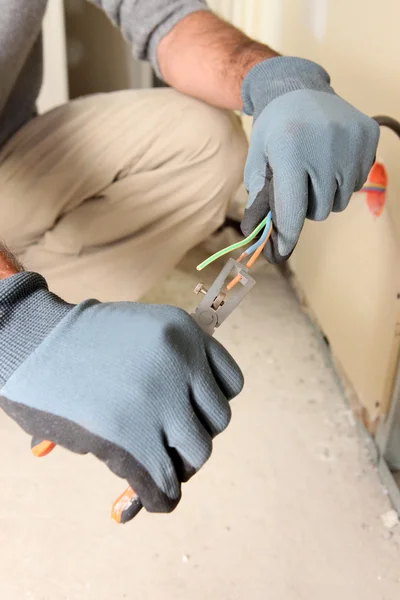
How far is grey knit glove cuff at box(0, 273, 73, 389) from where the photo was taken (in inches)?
17.5

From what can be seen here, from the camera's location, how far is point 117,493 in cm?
85

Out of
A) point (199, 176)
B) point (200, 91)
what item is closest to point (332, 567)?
point (199, 176)

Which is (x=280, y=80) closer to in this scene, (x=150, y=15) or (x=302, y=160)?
(x=302, y=160)

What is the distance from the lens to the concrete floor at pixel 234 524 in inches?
29.0

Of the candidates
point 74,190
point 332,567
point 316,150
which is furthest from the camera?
point 74,190

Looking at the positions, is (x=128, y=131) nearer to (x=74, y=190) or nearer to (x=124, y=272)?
(x=74, y=190)

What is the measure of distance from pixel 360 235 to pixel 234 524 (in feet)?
1.61

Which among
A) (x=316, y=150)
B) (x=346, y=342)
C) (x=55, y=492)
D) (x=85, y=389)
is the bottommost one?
(x=55, y=492)

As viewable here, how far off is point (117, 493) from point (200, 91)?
0.68m

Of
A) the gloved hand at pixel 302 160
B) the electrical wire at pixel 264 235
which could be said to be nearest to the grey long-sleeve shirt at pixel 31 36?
the gloved hand at pixel 302 160

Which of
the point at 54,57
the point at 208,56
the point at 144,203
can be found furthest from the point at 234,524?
the point at 54,57

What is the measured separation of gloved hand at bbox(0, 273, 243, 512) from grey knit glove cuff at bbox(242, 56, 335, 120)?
39 cm

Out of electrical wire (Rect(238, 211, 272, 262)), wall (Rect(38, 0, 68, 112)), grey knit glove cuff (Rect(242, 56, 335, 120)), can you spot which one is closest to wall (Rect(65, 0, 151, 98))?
wall (Rect(38, 0, 68, 112))

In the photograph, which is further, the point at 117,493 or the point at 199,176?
the point at 199,176
